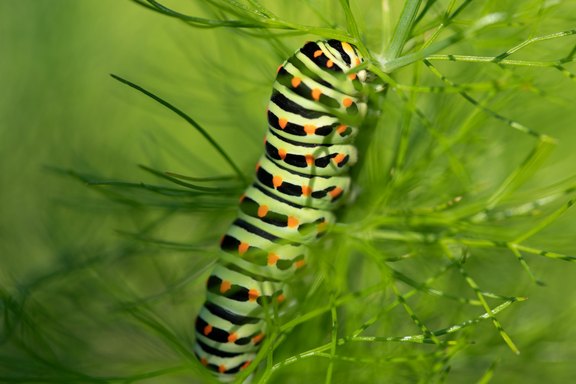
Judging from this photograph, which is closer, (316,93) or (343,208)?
(316,93)

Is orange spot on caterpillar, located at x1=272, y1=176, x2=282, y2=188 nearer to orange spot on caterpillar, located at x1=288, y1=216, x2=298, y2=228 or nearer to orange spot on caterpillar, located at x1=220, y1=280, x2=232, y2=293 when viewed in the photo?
orange spot on caterpillar, located at x1=288, y1=216, x2=298, y2=228

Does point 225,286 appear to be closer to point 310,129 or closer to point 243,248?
point 243,248

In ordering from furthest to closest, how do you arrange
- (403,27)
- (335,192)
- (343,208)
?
(343,208), (335,192), (403,27)

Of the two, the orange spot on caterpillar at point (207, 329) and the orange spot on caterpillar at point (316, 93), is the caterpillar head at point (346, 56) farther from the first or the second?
the orange spot on caterpillar at point (207, 329)

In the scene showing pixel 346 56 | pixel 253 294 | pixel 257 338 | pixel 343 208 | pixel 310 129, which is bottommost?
pixel 257 338

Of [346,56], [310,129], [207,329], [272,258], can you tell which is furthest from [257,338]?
[346,56]

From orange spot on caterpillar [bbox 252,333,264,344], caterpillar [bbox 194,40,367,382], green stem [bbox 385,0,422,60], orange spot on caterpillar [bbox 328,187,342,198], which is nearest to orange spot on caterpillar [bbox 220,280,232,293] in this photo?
caterpillar [bbox 194,40,367,382]
